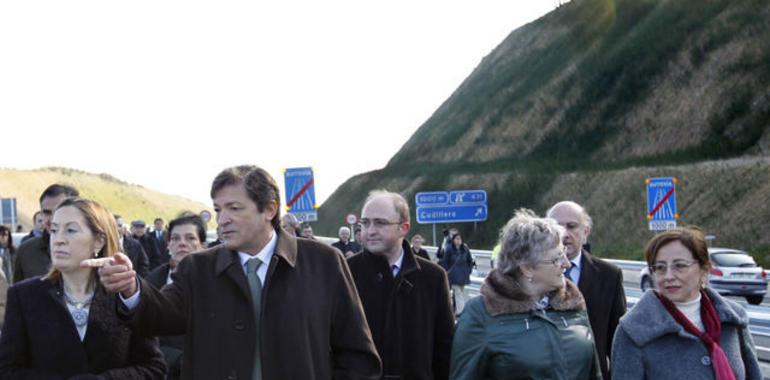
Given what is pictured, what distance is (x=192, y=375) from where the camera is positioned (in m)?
4.85

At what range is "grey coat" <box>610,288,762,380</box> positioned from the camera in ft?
16.9

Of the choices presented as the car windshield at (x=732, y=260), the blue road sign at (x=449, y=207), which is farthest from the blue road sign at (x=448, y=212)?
the car windshield at (x=732, y=260)

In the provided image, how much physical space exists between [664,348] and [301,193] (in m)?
19.0

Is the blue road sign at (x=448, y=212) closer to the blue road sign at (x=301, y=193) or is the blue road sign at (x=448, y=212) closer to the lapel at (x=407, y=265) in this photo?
the blue road sign at (x=301, y=193)

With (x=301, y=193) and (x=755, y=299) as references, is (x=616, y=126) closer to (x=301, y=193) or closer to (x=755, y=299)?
(x=755, y=299)

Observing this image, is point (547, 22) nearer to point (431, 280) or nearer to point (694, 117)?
point (694, 117)

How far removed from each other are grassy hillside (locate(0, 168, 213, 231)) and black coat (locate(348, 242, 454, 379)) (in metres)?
129

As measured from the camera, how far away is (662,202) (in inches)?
1014

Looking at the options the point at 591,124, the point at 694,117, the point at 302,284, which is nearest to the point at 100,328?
the point at 302,284

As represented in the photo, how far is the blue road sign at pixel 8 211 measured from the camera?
46.2 meters

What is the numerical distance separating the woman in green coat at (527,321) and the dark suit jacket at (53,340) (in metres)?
1.73

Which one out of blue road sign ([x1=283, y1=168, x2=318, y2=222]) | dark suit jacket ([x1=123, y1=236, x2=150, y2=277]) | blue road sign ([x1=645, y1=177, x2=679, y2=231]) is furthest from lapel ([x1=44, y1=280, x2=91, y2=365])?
blue road sign ([x1=645, y1=177, x2=679, y2=231])

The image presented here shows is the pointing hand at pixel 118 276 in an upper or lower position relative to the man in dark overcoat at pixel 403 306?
upper

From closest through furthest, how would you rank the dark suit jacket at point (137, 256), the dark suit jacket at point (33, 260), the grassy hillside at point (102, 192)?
the dark suit jacket at point (33, 260) → the dark suit jacket at point (137, 256) → the grassy hillside at point (102, 192)
